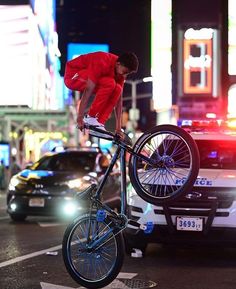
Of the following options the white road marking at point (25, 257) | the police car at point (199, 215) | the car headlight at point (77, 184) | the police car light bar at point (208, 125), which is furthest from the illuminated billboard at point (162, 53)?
the police car at point (199, 215)

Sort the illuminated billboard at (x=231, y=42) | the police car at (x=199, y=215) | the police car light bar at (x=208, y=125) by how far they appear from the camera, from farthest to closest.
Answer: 1. the illuminated billboard at (x=231, y=42)
2. the police car light bar at (x=208, y=125)
3. the police car at (x=199, y=215)

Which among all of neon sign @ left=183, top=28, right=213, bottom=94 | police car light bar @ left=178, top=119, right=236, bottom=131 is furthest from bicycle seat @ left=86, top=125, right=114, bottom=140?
neon sign @ left=183, top=28, right=213, bottom=94

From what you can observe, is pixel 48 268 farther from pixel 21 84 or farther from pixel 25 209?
→ pixel 21 84

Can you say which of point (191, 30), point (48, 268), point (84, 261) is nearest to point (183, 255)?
point (48, 268)

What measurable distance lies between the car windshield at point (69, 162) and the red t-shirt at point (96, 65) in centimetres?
795

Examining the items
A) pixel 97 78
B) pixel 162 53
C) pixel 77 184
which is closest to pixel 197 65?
pixel 162 53

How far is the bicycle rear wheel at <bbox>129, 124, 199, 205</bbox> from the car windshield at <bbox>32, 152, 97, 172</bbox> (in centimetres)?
784

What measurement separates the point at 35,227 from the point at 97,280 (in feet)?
20.3

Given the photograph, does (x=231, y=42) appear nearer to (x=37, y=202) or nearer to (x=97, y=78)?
(x=37, y=202)

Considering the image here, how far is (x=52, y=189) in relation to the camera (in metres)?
13.5

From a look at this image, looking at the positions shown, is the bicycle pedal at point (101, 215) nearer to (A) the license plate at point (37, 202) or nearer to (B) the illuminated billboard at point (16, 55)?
(A) the license plate at point (37, 202)

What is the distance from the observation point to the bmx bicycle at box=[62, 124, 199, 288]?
6449mm

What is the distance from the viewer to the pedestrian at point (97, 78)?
6.41 m

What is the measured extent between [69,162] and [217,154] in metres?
6.19
